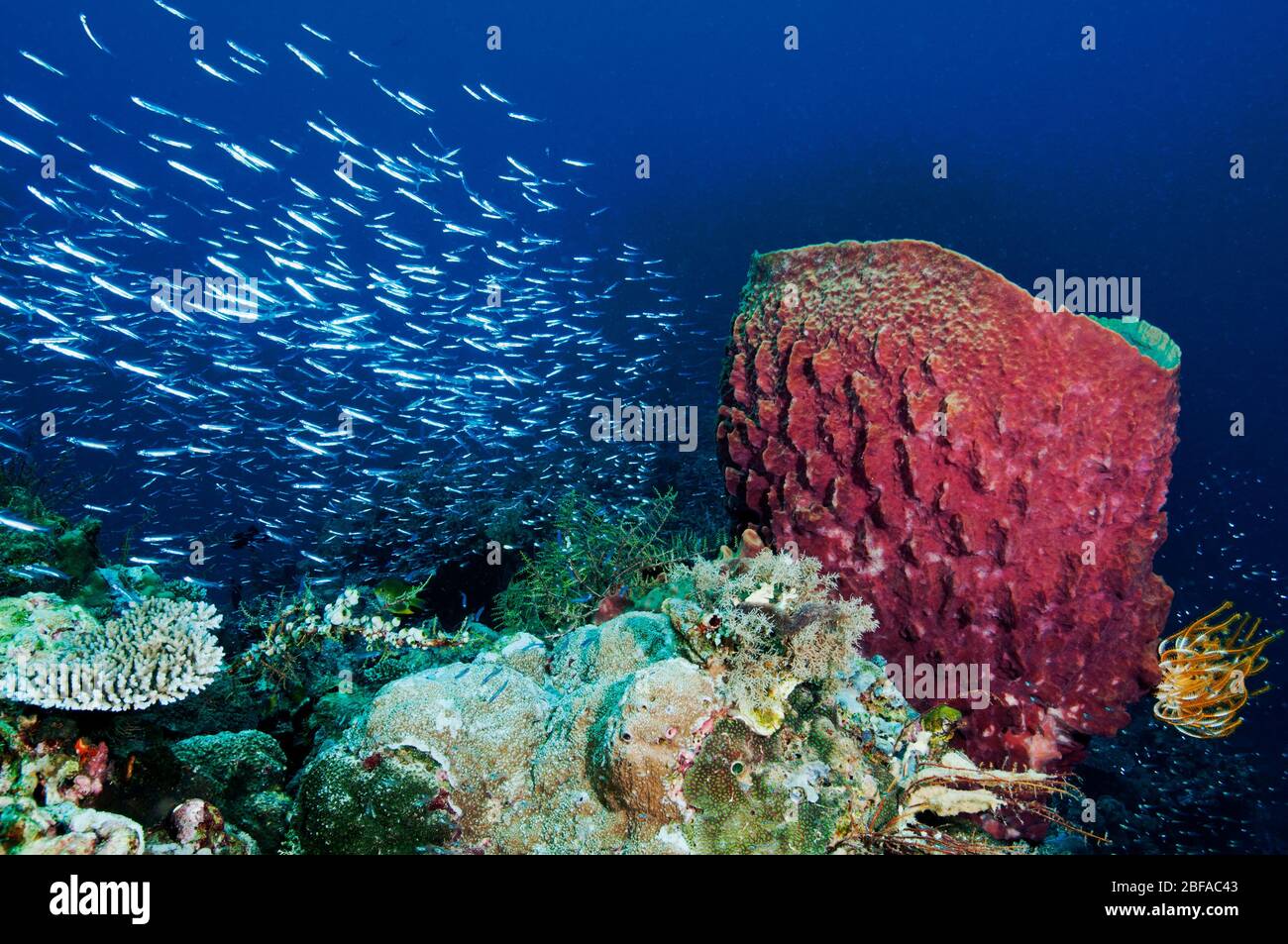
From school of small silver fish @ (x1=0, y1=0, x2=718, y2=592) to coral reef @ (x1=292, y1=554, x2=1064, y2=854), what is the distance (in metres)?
5.10

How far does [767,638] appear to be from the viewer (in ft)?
10.0

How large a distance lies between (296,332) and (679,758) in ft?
47.9

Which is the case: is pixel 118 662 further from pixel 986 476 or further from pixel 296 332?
pixel 296 332

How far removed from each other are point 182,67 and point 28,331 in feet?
236

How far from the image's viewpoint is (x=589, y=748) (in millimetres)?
2881

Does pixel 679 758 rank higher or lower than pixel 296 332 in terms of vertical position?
lower

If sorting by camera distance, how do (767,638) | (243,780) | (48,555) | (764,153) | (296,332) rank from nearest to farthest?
(767,638) → (243,780) → (48,555) → (296,332) → (764,153)

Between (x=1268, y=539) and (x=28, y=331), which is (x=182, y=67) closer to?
(x=28, y=331)

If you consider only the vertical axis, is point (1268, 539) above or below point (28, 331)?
below

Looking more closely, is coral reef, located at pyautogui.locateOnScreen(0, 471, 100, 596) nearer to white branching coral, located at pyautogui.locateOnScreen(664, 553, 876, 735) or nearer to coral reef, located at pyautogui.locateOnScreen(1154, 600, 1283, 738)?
white branching coral, located at pyautogui.locateOnScreen(664, 553, 876, 735)

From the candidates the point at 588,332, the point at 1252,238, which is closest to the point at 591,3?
the point at 1252,238

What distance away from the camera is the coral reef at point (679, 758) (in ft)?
8.48

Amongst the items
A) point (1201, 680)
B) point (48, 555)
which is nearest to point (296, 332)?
point (48, 555)
